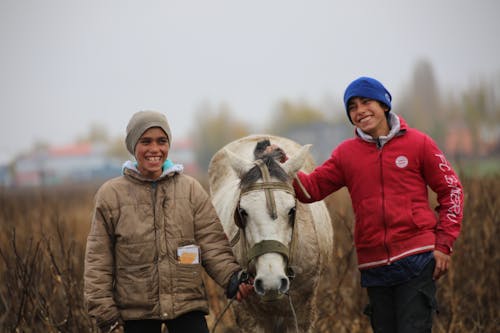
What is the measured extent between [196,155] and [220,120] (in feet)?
23.8

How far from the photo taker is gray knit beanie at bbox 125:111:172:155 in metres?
2.95

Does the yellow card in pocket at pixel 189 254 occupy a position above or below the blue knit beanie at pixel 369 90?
below

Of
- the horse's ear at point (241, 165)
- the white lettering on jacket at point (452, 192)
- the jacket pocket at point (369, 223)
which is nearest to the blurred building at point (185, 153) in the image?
the horse's ear at point (241, 165)

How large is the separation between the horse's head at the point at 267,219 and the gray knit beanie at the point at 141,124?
532 millimetres

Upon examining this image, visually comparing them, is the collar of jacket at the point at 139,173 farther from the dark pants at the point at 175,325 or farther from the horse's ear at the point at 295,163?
the dark pants at the point at 175,325

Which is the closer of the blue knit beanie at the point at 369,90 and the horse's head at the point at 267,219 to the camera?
the horse's head at the point at 267,219

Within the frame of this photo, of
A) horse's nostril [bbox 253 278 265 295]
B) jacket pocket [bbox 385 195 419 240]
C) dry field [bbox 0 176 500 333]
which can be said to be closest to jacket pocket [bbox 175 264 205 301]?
horse's nostril [bbox 253 278 265 295]

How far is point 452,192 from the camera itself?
9.54 ft

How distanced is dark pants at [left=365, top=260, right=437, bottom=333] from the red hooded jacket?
6.7 inches

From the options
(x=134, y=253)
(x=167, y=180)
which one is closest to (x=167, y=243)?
(x=134, y=253)

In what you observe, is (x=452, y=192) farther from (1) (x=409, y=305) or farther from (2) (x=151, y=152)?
(2) (x=151, y=152)

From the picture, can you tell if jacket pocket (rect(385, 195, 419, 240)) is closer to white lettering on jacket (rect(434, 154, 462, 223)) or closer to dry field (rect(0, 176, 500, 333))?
white lettering on jacket (rect(434, 154, 462, 223))

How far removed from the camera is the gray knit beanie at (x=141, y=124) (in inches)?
116

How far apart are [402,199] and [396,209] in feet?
0.24
